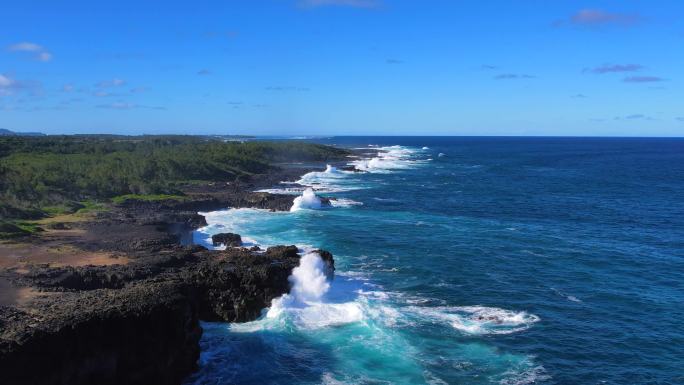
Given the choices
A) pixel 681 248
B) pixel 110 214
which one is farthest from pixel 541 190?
pixel 110 214

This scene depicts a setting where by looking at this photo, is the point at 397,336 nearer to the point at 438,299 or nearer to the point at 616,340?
the point at 438,299

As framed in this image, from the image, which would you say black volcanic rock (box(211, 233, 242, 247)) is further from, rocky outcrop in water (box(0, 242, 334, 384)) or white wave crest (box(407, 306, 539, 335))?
white wave crest (box(407, 306, 539, 335))

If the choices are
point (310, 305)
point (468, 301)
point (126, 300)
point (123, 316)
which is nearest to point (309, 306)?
point (310, 305)

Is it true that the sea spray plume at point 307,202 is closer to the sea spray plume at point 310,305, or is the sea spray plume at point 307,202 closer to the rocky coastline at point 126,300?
the rocky coastline at point 126,300

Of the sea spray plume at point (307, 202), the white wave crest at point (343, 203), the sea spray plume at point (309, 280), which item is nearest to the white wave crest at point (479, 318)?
the sea spray plume at point (309, 280)

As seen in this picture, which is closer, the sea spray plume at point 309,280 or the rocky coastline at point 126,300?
the rocky coastline at point 126,300

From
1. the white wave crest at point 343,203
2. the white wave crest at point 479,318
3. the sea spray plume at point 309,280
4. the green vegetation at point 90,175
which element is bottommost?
the white wave crest at point 479,318
